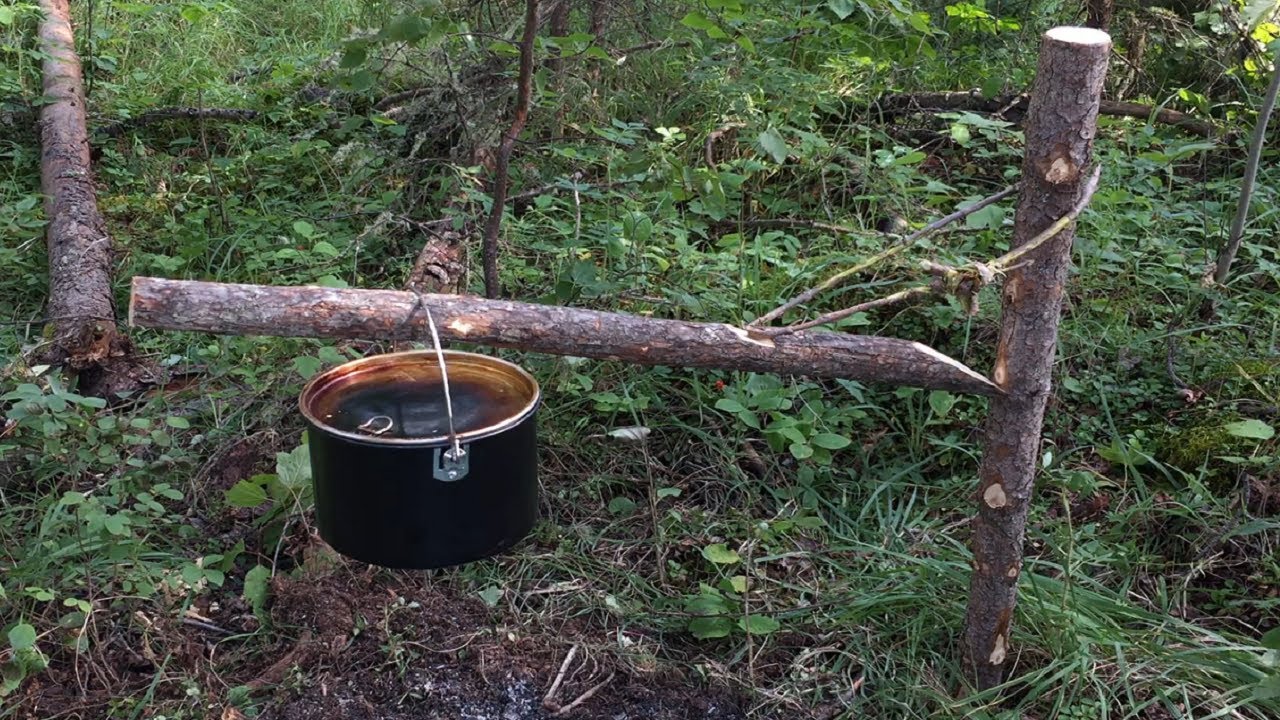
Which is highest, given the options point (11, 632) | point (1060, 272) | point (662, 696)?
point (1060, 272)

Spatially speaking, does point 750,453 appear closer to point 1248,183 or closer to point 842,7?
point 842,7

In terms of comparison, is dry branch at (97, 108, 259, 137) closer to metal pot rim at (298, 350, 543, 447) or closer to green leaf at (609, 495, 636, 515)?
green leaf at (609, 495, 636, 515)

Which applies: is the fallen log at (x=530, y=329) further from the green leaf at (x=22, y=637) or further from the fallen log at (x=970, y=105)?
the fallen log at (x=970, y=105)

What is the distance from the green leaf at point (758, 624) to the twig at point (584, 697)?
346 millimetres

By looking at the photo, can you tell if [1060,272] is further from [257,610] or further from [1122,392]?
[257,610]

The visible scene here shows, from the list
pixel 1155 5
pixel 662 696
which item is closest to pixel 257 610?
pixel 662 696

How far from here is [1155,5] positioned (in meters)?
5.07

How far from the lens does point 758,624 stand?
2617 mm

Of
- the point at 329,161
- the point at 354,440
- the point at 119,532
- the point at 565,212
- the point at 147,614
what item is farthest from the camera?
the point at 329,161

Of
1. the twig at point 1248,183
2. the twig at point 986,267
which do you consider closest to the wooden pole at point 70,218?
the twig at point 986,267

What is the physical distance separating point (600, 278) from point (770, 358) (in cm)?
142

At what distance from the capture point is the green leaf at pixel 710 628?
2.65 metres

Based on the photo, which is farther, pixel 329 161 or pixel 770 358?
pixel 329 161

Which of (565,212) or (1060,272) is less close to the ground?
(1060,272)
